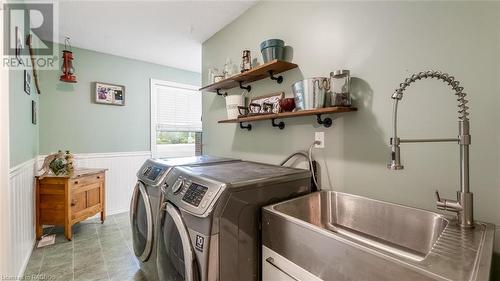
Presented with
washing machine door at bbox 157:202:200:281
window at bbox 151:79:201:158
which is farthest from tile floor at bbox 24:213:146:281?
window at bbox 151:79:201:158

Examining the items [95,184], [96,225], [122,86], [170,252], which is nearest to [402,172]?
[170,252]

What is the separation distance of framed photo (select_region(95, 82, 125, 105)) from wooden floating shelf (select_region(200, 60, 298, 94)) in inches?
74.3

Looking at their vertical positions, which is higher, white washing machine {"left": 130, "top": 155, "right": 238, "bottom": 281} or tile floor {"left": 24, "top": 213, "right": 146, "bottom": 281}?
white washing machine {"left": 130, "top": 155, "right": 238, "bottom": 281}

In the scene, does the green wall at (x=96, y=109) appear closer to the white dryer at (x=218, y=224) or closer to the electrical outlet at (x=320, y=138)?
the white dryer at (x=218, y=224)

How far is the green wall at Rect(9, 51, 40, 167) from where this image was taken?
167 cm

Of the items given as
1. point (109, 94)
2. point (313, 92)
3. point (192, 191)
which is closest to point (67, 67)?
point (109, 94)

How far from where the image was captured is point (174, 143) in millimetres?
4066

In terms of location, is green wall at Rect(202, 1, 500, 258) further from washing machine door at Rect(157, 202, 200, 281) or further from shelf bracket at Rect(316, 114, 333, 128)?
washing machine door at Rect(157, 202, 200, 281)

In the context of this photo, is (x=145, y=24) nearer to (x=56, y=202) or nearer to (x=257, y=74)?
(x=257, y=74)

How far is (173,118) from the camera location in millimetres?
4020

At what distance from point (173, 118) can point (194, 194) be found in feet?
10.4

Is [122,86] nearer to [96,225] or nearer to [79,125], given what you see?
[79,125]

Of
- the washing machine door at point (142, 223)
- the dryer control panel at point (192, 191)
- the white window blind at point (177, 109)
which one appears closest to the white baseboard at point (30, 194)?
the white window blind at point (177, 109)

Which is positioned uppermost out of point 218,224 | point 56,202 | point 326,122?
point 326,122
